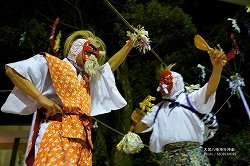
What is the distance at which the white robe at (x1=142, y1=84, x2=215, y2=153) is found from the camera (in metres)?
2.60

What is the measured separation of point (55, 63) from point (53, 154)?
0.55m

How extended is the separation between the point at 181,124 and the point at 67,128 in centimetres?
112

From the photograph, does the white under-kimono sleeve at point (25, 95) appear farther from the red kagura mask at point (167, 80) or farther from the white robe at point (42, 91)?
the red kagura mask at point (167, 80)

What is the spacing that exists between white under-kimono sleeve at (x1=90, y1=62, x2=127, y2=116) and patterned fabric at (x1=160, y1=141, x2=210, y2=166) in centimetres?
66

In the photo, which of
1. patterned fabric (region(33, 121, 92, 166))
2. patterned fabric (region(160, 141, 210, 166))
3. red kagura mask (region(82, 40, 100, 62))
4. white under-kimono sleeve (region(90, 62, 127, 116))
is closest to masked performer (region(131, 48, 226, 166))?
patterned fabric (region(160, 141, 210, 166))

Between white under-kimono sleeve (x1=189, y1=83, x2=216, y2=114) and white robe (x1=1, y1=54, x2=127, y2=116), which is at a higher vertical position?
white under-kimono sleeve (x1=189, y1=83, x2=216, y2=114)

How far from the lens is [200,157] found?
258 centimetres

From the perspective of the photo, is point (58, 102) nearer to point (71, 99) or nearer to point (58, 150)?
point (71, 99)

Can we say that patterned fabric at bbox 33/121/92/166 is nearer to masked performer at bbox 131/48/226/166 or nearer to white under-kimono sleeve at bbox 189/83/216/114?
masked performer at bbox 131/48/226/166

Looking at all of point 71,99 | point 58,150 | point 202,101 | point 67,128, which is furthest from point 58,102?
point 202,101

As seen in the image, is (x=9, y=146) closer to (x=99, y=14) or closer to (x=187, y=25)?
(x=99, y=14)

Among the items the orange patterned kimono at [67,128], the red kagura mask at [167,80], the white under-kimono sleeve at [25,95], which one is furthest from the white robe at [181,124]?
the white under-kimono sleeve at [25,95]

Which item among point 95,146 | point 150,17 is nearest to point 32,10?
point 150,17

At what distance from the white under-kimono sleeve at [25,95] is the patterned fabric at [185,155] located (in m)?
1.20
